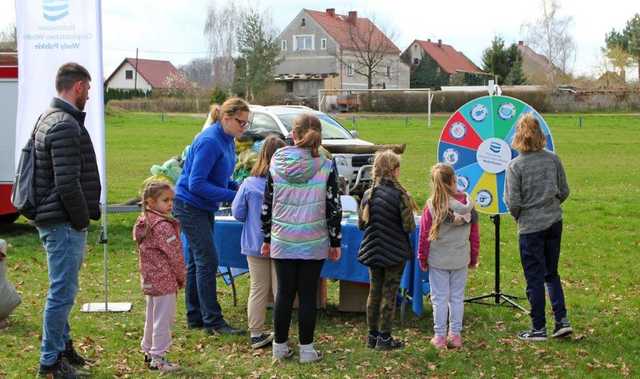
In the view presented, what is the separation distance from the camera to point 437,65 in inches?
3529

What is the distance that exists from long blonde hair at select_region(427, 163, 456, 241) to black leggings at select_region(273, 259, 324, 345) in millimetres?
961

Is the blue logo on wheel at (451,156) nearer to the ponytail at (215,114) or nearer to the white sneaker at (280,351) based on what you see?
the ponytail at (215,114)

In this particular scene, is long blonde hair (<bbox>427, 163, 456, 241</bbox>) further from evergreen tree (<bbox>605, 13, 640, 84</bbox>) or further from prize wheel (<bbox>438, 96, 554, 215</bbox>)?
evergreen tree (<bbox>605, 13, 640, 84</bbox>)

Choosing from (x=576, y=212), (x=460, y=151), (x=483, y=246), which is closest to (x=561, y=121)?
(x=576, y=212)

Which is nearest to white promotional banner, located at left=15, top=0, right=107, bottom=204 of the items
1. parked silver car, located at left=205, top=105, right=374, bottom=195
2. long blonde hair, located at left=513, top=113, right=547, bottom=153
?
long blonde hair, located at left=513, top=113, right=547, bottom=153

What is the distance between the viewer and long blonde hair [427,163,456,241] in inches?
266

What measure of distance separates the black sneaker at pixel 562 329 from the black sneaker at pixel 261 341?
2.30 metres

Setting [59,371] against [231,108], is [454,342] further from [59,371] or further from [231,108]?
[59,371]

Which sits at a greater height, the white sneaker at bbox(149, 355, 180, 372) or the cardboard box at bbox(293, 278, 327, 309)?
the cardboard box at bbox(293, 278, 327, 309)

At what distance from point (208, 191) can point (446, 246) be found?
1.91 meters

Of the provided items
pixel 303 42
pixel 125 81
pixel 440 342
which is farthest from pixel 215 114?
pixel 125 81

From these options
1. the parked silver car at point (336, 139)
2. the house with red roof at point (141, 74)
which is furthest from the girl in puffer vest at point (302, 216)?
the house with red roof at point (141, 74)

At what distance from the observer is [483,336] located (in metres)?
7.31

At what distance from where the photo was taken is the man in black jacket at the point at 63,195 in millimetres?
5703
